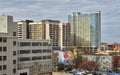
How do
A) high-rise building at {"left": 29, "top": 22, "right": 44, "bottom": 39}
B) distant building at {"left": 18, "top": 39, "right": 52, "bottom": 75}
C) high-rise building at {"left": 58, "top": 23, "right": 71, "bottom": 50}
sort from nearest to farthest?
distant building at {"left": 18, "top": 39, "right": 52, "bottom": 75} < high-rise building at {"left": 29, "top": 22, "right": 44, "bottom": 39} < high-rise building at {"left": 58, "top": 23, "right": 71, "bottom": 50}

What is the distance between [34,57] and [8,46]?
6912 mm

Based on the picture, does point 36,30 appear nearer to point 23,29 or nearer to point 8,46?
point 23,29

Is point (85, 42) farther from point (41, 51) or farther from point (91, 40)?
point (41, 51)

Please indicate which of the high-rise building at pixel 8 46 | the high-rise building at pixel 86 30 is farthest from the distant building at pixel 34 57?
the high-rise building at pixel 86 30

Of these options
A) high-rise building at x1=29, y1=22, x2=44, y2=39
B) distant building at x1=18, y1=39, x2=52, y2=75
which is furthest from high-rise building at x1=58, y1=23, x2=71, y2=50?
distant building at x1=18, y1=39, x2=52, y2=75

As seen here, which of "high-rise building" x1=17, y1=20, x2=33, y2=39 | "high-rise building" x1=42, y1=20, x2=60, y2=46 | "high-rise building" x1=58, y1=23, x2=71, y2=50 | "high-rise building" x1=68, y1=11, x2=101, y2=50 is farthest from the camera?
"high-rise building" x1=68, y1=11, x2=101, y2=50

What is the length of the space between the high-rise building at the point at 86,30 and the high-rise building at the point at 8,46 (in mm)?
65515

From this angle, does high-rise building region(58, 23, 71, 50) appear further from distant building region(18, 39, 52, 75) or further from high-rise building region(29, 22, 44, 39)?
distant building region(18, 39, 52, 75)

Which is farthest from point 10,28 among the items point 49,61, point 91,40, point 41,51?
point 91,40

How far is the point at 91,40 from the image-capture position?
305 ft

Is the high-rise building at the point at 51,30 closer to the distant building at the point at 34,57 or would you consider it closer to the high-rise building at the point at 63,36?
the high-rise building at the point at 63,36

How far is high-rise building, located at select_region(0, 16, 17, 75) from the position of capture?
2433 cm

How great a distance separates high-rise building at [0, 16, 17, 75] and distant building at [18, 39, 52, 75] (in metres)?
2.06

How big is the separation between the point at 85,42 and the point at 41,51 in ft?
204
